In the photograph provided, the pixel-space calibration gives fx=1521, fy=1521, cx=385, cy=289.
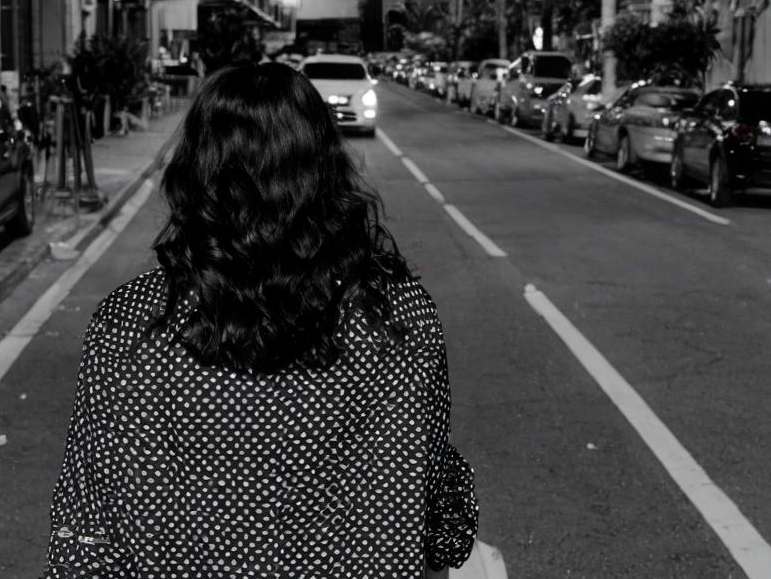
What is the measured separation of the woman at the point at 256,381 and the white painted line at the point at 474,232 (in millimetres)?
12027

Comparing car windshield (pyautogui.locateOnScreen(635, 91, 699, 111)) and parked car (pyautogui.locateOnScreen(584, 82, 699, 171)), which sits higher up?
car windshield (pyautogui.locateOnScreen(635, 91, 699, 111))

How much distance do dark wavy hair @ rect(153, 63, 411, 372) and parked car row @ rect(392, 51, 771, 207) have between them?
56.3 ft

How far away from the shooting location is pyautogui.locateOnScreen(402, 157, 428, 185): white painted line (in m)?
23.1

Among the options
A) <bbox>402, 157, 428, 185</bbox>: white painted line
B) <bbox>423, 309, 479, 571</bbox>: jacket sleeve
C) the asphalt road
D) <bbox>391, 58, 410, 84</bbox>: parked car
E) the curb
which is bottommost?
<bbox>391, 58, 410, 84</bbox>: parked car

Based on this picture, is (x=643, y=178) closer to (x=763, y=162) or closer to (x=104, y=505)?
(x=763, y=162)

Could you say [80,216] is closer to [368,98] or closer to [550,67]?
[368,98]

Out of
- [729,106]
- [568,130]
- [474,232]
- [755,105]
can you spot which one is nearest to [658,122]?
[729,106]

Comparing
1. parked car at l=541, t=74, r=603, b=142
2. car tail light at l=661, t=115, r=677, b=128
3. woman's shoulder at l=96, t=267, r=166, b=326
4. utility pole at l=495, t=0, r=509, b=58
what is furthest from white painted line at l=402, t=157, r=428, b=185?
Answer: utility pole at l=495, t=0, r=509, b=58

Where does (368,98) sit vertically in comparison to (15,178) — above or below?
below

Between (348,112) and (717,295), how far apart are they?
875 inches

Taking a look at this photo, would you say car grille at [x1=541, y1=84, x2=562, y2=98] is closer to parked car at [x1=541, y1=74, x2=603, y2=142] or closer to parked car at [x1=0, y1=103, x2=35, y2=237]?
parked car at [x1=541, y1=74, x2=603, y2=142]

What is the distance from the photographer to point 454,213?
59.7 feet

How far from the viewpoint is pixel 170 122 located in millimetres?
37031

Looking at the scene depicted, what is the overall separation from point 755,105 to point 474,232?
5.36 meters
